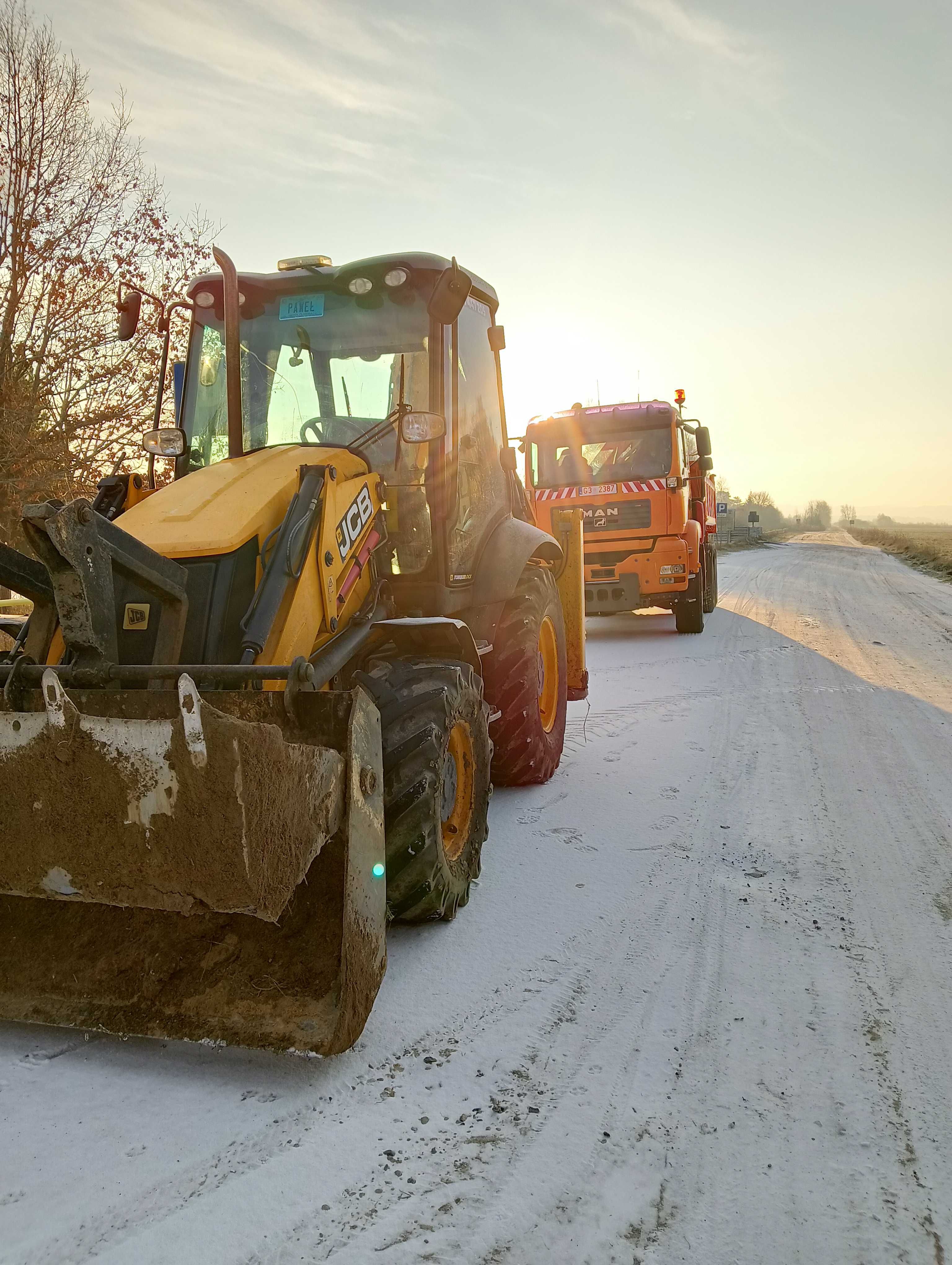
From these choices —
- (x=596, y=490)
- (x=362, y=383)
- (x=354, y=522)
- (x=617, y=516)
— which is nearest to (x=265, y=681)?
(x=354, y=522)

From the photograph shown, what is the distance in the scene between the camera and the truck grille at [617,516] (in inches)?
434

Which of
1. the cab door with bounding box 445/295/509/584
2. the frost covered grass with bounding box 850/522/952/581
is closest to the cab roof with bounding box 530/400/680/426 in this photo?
the cab door with bounding box 445/295/509/584

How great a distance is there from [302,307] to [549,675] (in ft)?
8.45

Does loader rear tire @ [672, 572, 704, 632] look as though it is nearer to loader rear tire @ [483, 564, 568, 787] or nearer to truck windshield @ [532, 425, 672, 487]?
truck windshield @ [532, 425, 672, 487]

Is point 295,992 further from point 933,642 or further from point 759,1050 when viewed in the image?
Answer: point 933,642

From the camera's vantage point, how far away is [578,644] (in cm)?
600

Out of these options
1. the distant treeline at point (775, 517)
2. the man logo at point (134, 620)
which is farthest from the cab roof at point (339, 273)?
the distant treeline at point (775, 517)

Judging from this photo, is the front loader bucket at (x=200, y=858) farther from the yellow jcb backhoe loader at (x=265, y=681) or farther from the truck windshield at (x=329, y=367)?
the truck windshield at (x=329, y=367)

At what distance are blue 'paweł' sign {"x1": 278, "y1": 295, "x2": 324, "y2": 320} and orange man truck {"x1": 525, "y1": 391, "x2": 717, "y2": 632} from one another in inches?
268

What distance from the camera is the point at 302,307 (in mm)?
4230

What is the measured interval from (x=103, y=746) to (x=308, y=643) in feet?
3.07

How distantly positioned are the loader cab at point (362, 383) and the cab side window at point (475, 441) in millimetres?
87

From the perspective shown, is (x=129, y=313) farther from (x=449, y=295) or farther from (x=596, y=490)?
(x=596, y=490)

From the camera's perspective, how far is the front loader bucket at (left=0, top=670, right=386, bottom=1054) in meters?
2.41
